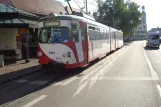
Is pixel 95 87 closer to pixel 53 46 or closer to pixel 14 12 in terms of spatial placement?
pixel 53 46

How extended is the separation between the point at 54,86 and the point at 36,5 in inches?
731

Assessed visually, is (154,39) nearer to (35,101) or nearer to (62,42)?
(62,42)

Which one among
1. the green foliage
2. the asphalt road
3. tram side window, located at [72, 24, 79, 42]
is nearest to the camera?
the asphalt road

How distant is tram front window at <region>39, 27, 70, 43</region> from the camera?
13.2m

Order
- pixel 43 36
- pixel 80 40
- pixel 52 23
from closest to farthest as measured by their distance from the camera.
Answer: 1. pixel 52 23
2. pixel 43 36
3. pixel 80 40

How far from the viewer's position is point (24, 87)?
33.2 feet

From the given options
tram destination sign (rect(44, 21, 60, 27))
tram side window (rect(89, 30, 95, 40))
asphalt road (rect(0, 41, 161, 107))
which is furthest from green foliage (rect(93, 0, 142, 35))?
asphalt road (rect(0, 41, 161, 107))

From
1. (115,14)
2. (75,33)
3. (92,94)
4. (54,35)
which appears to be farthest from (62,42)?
(115,14)

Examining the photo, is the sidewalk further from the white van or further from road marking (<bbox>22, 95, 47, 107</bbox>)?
the white van

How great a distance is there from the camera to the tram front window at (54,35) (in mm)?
13242

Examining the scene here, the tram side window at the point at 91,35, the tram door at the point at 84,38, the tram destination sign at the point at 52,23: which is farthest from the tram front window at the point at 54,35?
the tram side window at the point at 91,35

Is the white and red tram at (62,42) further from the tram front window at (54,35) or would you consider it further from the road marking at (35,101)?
the road marking at (35,101)

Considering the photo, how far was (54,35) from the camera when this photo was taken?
13477 millimetres

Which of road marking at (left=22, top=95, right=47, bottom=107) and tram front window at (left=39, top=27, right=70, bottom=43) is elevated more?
tram front window at (left=39, top=27, right=70, bottom=43)
